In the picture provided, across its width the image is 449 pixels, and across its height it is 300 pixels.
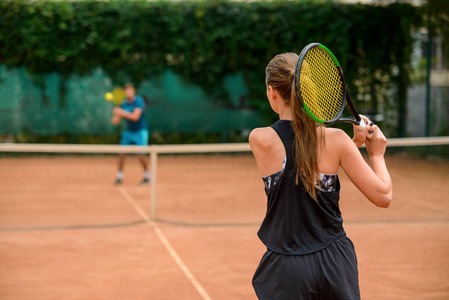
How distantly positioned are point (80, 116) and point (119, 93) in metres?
2.52

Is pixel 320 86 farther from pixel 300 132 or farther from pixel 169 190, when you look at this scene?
pixel 169 190

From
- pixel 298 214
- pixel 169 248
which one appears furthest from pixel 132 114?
pixel 298 214

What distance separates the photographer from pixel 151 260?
5480mm

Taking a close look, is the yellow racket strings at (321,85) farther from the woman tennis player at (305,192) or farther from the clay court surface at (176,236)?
the clay court surface at (176,236)

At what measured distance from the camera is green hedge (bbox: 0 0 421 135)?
46.9 feet

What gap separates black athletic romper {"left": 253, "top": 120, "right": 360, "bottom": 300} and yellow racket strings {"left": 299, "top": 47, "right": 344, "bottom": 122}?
12 cm

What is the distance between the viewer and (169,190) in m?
9.79

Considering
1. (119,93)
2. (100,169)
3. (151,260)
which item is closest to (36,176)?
(100,169)

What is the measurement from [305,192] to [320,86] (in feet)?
1.43

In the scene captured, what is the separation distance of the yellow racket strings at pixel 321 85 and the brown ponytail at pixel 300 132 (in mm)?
41

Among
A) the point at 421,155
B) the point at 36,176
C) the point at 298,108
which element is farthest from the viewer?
the point at 421,155

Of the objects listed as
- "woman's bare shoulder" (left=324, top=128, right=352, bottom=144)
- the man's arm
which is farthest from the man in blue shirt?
"woman's bare shoulder" (left=324, top=128, right=352, bottom=144)

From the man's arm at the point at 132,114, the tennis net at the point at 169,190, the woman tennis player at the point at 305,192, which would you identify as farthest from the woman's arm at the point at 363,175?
the man's arm at the point at 132,114

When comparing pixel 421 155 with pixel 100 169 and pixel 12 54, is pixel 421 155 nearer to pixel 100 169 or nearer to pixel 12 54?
pixel 100 169
